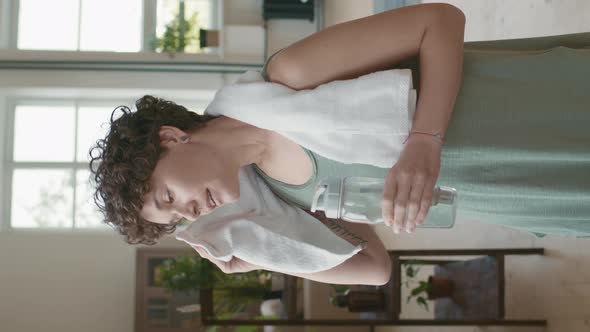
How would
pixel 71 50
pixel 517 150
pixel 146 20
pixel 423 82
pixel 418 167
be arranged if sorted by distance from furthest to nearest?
pixel 146 20, pixel 71 50, pixel 517 150, pixel 423 82, pixel 418 167

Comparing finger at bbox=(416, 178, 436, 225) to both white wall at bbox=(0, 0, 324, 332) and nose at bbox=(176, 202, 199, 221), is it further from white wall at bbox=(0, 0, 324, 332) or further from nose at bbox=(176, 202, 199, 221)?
white wall at bbox=(0, 0, 324, 332)

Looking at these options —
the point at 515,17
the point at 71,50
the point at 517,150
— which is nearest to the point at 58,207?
the point at 71,50

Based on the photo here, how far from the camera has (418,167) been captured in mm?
1131

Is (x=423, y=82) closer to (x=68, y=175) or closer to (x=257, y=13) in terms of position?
(x=257, y=13)

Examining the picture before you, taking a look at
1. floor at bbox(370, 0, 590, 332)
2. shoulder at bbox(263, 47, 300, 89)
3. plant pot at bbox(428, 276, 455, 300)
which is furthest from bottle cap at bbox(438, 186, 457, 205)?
plant pot at bbox(428, 276, 455, 300)

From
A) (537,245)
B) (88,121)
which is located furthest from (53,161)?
(537,245)

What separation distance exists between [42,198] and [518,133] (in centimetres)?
506

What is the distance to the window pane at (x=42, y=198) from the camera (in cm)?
566

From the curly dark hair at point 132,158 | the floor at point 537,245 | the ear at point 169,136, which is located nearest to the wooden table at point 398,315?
the floor at point 537,245

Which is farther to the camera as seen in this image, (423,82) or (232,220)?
(232,220)

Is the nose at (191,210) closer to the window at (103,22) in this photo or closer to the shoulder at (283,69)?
the shoulder at (283,69)

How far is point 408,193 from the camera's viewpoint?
3.59 feet

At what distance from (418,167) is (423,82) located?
7.9 inches

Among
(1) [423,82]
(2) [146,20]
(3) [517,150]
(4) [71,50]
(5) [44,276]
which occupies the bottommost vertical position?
(5) [44,276]
